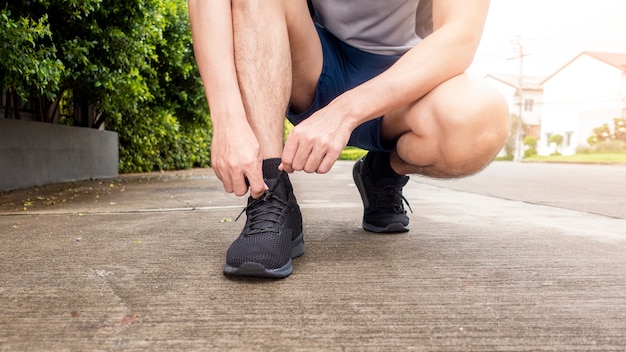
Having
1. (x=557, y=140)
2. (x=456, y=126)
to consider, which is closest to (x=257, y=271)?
(x=456, y=126)

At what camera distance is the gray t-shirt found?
5.26 ft

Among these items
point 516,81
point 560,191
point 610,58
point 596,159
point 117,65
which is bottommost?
point 596,159

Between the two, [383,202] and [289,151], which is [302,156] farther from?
[383,202]

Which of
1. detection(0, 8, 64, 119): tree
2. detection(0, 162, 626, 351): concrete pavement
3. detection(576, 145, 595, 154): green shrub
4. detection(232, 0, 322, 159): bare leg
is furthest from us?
detection(576, 145, 595, 154): green shrub

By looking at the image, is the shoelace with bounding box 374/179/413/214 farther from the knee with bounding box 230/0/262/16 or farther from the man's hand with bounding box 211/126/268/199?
the knee with bounding box 230/0/262/16

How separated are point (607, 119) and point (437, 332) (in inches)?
1275

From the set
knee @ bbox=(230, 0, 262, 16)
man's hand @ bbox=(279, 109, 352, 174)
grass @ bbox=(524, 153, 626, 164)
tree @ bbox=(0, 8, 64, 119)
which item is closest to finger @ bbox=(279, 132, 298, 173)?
man's hand @ bbox=(279, 109, 352, 174)

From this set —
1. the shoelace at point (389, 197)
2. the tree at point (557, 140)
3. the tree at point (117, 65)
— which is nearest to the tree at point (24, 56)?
the tree at point (117, 65)

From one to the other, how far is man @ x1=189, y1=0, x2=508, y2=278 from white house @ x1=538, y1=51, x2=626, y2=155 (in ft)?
95.5

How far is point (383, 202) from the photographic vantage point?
1.77m

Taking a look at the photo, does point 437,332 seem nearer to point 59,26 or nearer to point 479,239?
point 479,239

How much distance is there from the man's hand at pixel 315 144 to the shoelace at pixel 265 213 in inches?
4.6

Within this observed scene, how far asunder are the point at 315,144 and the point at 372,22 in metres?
0.70

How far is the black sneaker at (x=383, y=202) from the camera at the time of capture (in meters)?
1.76
